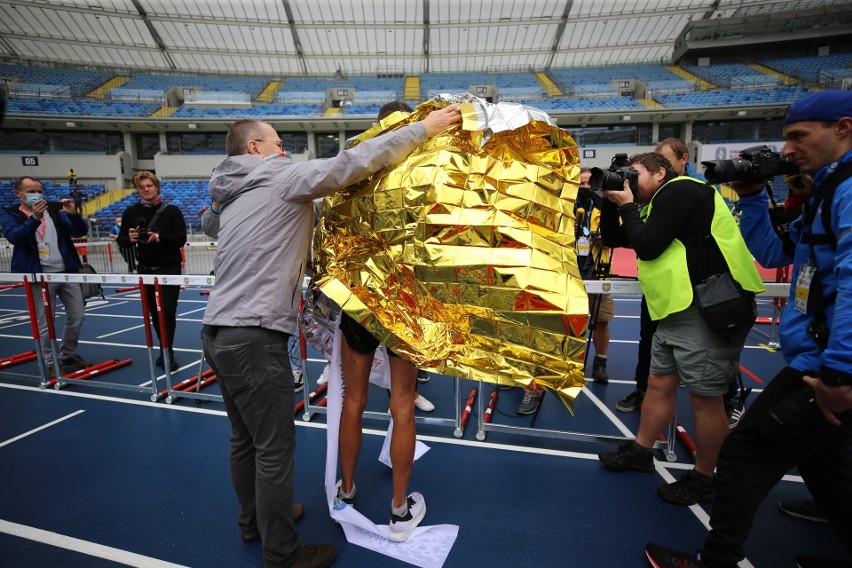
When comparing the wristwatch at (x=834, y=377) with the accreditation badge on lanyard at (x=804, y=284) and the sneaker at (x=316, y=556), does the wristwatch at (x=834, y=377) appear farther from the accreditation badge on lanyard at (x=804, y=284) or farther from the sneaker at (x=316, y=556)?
the sneaker at (x=316, y=556)

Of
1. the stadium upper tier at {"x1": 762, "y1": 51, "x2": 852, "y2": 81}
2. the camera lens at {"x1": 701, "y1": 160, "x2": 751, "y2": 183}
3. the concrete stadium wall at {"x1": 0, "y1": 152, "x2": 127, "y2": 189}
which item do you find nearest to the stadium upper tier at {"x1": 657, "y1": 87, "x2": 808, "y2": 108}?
the stadium upper tier at {"x1": 762, "y1": 51, "x2": 852, "y2": 81}

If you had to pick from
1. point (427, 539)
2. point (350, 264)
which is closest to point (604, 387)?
point (427, 539)

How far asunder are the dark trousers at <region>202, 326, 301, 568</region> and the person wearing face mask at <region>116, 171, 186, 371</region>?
2.97 metres

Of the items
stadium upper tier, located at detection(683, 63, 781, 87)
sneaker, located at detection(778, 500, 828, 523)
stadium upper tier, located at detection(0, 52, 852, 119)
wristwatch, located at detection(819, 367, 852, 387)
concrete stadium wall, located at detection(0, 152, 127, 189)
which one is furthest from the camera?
stadium upper tier, located at detection(683, 63, 781, 87)

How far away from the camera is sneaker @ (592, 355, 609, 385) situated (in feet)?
13.1

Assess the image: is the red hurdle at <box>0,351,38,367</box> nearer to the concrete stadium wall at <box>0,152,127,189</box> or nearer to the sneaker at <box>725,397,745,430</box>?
the sneaker at <box>725,397,745,430</box>

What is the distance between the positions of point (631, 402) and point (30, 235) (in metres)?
5.83

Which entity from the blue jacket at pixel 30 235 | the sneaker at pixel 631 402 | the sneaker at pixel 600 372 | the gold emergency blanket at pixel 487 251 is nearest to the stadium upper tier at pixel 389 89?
the blue jacket at pixel 30 235

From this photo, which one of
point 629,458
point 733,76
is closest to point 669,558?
point 629,458

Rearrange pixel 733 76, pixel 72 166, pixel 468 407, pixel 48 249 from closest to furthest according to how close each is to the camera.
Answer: pixel 468 407 → pixel 48 249 → pixel 72 166 → pixel 733 76

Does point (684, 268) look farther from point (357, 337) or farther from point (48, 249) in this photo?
point (48, 249)

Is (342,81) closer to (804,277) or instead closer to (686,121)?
(686,121)

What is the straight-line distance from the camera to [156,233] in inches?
161

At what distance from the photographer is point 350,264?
184 centimetres
